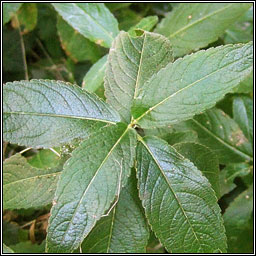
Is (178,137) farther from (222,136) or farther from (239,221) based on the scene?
(239,221)

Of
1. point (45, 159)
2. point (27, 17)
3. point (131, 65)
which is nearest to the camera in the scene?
point (131, 65)

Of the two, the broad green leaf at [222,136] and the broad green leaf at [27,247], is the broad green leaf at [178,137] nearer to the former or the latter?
the broad green leaf at [222,136]

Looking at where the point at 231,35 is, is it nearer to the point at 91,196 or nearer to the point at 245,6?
the point at 245,6

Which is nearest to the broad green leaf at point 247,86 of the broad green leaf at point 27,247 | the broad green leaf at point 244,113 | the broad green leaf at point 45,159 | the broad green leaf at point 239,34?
the broad green leaf at point 244,113

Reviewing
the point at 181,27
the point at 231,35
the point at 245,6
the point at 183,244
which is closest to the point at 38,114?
the point at 183,244

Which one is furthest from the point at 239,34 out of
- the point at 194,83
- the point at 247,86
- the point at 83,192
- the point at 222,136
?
the point at 83,192

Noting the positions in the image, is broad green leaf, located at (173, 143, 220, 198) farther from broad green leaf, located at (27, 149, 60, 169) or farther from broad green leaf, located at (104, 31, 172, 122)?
broad green leaf, located at (27, 149, 60, 169)
